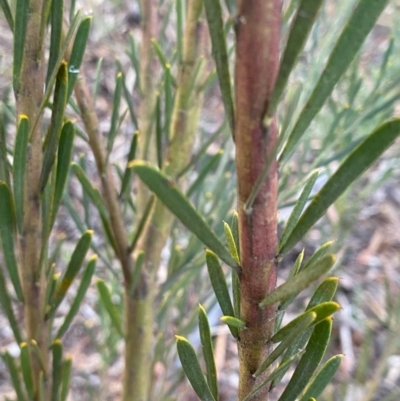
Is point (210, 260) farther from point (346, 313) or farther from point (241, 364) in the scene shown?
point (346, 313)

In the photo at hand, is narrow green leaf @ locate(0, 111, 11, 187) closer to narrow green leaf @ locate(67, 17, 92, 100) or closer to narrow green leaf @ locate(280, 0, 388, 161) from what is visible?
narrow green leaf @ locate(67, 17, 92, 100)

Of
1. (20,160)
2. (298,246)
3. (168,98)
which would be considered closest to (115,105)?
(168,98)

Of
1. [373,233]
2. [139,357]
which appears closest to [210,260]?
[139,357]

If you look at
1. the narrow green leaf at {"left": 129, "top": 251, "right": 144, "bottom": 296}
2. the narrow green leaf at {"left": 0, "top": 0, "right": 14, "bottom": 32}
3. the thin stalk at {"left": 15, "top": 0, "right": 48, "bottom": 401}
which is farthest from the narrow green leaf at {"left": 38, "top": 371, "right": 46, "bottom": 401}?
the narrow green leaf at {"left": 0, "top": 0, "right": 14, "bottom": 32}

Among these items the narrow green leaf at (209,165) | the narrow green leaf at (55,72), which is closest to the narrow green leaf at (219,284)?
the narrow green leaf at (55,72)

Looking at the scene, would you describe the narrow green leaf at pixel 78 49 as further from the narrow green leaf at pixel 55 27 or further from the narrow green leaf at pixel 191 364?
the narrow green leaf at pixel 191 364
